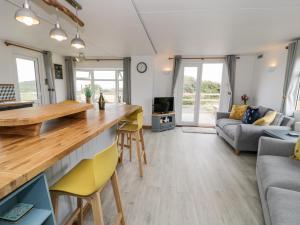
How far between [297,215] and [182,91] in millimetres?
4482

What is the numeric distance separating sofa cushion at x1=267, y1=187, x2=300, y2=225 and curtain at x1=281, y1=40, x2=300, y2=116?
271cm

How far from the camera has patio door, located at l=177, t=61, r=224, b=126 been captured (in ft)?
17.0

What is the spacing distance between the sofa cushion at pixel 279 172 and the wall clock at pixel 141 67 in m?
3.72

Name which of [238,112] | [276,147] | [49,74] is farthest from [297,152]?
[49,74]

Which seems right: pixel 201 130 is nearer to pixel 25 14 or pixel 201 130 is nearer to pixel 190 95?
pixel 190 95

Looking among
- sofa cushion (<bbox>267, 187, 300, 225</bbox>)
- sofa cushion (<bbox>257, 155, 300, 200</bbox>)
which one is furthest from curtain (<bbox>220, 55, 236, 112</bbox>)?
sofa cushion (<bbox>267, 187, 300, 225</bbox>)

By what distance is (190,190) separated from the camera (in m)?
2.06

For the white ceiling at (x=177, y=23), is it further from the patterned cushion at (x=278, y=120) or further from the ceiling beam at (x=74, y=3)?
the patterned cushion at (x=278, y=120)

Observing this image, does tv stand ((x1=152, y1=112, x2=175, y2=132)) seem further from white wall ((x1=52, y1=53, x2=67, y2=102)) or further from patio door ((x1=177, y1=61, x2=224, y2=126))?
white wall ((x1=52, y1=53, x2=67, y2=102))

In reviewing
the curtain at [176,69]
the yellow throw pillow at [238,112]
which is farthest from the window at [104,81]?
the yellow throw pillow at [238,112]

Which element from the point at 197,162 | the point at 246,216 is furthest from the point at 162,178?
the point at 246,216

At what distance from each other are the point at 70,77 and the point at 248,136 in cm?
559

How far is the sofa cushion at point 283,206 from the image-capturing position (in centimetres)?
107

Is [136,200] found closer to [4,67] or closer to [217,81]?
[4,67]
